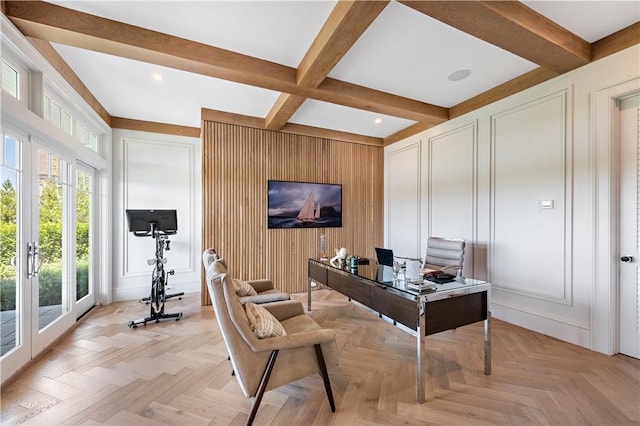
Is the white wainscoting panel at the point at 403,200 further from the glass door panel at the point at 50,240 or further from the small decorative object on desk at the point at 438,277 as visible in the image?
the glass door panel at the point at 50,240

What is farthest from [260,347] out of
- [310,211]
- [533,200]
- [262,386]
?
[310,211]

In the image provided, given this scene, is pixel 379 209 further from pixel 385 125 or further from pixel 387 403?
pixel 387 403

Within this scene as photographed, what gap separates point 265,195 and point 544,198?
385 centimetres

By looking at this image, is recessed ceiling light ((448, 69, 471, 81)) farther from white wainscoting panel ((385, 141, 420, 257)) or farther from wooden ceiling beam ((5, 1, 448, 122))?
white wainscoting panel ((385, 141, 420, 257))

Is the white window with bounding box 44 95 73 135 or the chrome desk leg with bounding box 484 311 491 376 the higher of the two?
the white window with bounding box 44 95 73 135

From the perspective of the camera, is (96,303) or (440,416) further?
(96,303)

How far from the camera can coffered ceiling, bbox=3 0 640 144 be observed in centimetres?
213

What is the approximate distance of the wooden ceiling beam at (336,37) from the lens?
197 cm

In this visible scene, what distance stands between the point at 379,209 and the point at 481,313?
11.7ft

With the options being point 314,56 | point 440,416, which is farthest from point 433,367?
point 314,56

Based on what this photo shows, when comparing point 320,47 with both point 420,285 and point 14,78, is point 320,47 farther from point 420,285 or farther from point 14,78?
point 14,78

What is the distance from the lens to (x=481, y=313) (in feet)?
7.38

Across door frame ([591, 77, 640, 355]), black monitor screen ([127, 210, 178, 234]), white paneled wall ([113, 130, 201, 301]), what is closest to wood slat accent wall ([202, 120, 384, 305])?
black monitor screen ([127, 210, 178, 234])

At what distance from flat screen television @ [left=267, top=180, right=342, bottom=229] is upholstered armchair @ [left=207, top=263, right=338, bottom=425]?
2.92 metres
